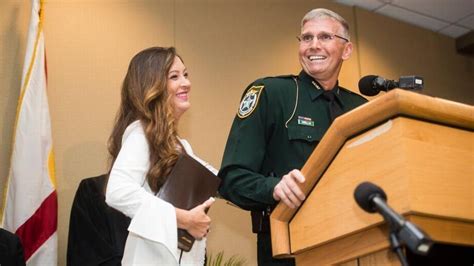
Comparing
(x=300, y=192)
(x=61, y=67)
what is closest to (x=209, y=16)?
(x=61, y=67)

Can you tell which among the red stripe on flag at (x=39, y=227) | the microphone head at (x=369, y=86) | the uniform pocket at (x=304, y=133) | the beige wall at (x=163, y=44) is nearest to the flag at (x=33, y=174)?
the red stripe on flag at (x=39, y=227)

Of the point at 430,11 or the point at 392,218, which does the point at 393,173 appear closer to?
the point at 392,218

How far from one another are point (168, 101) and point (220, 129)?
1.86 metres

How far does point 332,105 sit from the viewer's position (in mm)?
2121

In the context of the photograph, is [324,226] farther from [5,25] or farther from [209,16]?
[209,16]

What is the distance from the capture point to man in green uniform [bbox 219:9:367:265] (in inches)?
70.4

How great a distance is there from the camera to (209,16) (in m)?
4.66

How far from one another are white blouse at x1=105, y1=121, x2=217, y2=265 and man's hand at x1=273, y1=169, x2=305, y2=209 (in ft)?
2.75

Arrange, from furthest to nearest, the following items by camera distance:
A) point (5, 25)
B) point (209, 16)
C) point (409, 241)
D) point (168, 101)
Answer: point (209, 16)
point (5, 25)
point (168, 101)
point (409, 241)

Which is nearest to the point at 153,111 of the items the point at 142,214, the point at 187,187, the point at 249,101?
the point at 187,187

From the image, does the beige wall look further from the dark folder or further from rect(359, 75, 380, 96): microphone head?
rect(359, 75, 380, 96): microphone head

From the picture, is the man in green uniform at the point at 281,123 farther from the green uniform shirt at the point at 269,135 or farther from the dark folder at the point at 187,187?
the dark folder at the point at 187,187

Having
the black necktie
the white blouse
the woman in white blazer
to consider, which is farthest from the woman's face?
the black necktie

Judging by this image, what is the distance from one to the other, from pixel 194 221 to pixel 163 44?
2429mm
